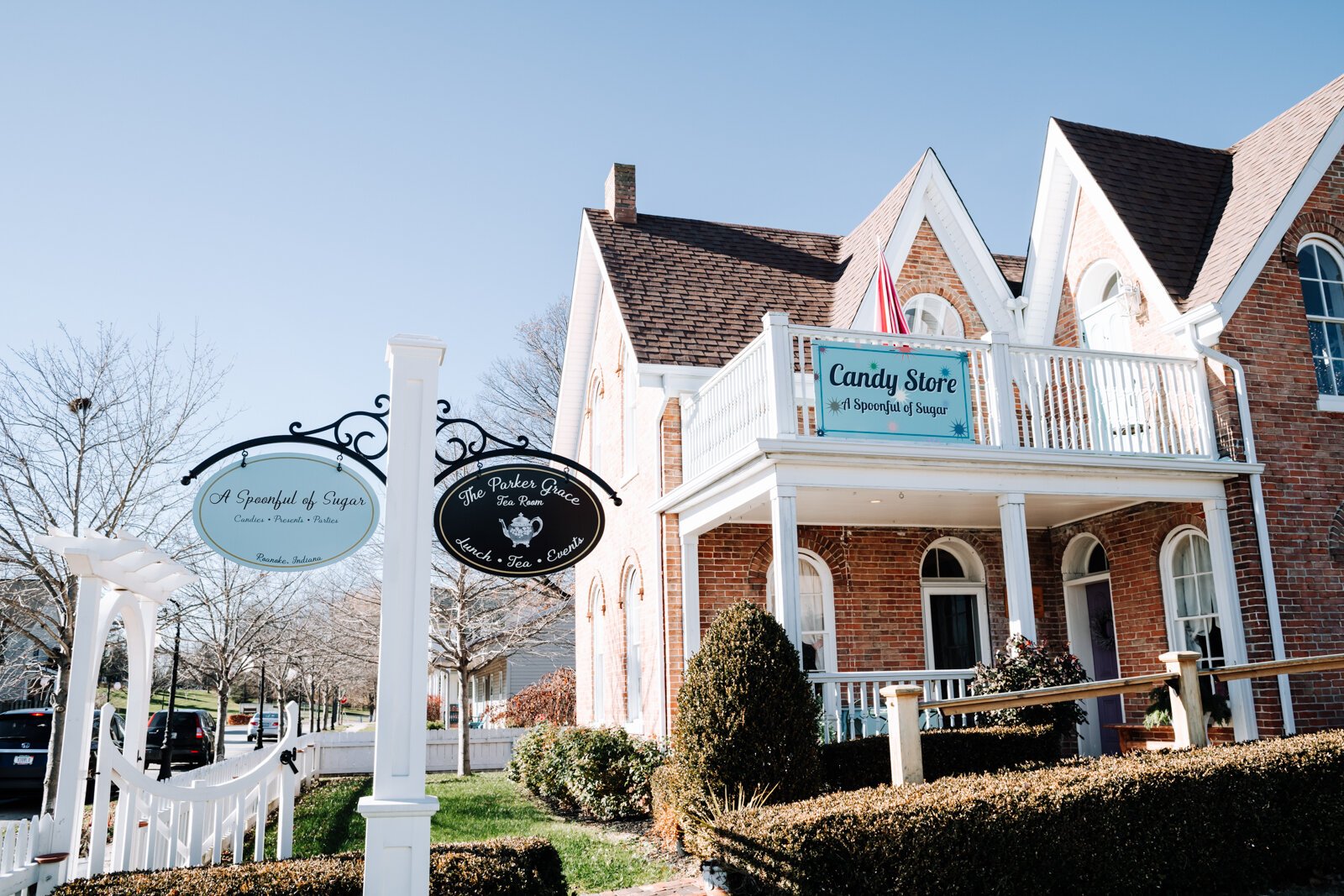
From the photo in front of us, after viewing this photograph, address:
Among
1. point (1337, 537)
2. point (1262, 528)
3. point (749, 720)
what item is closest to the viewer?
point (749, 720)

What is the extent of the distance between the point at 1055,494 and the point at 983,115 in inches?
185

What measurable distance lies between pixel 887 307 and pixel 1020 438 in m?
2.59

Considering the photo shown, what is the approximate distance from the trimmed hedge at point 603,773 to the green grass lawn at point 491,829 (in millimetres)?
371

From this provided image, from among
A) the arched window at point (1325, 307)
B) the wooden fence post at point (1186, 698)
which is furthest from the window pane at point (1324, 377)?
the wooden fence post at point (1186, 698)

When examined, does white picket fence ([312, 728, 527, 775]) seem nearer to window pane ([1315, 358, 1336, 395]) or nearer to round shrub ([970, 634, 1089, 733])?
round shrub ([970, 634, 1089, 733])

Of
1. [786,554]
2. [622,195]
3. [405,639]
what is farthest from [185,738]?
[405,639]

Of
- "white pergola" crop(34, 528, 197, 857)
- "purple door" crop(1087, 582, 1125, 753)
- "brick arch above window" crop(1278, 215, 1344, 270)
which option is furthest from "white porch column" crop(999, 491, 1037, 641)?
"white pergola" crop(34, 528, 197, 857)

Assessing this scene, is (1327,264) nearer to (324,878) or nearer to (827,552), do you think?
(827,552)

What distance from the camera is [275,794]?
45.6 ft

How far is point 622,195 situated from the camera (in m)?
17.8

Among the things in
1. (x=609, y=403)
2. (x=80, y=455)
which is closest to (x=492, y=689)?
(x=609, y=403)

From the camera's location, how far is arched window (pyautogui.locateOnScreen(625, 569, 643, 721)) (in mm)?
15672

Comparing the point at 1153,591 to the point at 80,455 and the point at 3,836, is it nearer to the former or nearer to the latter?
the point at 3,836

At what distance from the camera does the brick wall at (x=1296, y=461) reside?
12055 millimetres
